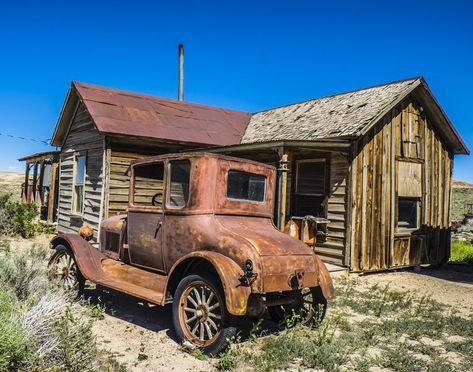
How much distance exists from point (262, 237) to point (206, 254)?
729mm

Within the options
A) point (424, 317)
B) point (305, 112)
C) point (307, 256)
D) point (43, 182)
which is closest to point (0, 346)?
point (307, 256)

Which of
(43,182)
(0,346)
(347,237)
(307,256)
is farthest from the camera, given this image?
(43,182)

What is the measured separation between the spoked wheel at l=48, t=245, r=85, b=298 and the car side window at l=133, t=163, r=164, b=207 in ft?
4.09

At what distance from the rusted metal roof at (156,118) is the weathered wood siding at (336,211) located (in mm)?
4571

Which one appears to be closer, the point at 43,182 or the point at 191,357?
the point at 191,357

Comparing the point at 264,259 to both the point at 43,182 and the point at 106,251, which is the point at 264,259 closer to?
the point at 106,251

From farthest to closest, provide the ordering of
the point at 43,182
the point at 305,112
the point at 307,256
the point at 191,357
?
the point at 43,182 < the point at 305,112 < the point at 307,256 < the point at 191,357

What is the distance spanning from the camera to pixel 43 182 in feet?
61.2

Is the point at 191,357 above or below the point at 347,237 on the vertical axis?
below

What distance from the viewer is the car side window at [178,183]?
204 inches

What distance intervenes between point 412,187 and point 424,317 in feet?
18.3

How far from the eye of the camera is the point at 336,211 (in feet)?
34.0

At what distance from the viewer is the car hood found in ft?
15.3

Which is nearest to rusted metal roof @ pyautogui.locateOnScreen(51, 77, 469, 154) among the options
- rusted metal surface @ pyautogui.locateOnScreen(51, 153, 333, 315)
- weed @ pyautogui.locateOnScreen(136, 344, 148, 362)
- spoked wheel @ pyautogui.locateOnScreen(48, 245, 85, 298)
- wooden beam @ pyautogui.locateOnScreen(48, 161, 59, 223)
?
wooden beam @ pyautogui.locateOnScreen(48, 161, 59, 223)
